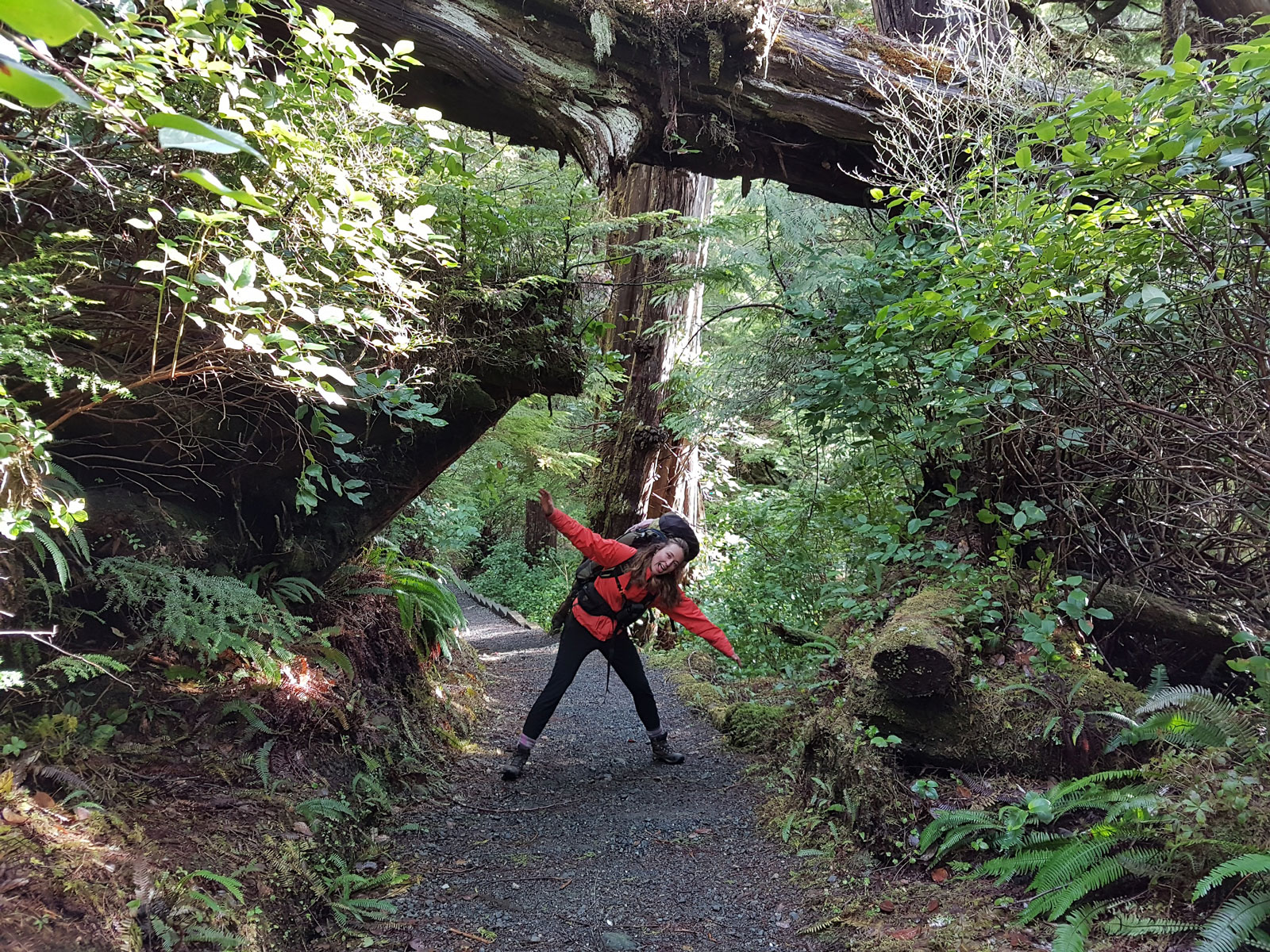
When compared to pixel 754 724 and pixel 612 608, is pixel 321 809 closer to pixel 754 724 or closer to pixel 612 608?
pixel 612 608

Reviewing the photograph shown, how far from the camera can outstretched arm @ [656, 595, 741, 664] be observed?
559 cm

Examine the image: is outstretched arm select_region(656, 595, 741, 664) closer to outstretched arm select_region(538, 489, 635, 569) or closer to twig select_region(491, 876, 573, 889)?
outstretched arm select_region(538, 489, 635, 569)

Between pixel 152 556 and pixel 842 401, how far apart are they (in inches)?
192

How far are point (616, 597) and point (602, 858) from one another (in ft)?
6.33

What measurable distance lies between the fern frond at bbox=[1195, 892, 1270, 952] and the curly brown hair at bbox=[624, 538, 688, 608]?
11.9 ft

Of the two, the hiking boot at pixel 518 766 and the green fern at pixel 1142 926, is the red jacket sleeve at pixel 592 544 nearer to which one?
the hiking boot at pixel 518 766

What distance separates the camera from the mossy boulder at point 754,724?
6.21m

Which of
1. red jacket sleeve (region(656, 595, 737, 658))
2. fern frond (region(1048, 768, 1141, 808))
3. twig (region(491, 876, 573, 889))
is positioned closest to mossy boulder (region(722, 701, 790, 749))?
red jacket sleeve (region(656, 595, 737, 658))

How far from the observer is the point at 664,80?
5645 mm

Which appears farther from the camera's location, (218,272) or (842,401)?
(842,401)

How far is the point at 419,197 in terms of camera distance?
4004 millimetres

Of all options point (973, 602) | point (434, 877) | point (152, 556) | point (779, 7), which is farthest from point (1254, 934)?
point (779, 7)

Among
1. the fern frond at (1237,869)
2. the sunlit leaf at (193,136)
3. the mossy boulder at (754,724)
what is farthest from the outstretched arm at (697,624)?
the sunlit leaf at (193,136)

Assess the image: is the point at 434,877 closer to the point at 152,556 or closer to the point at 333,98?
the point at 152,556
